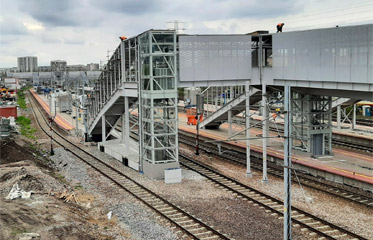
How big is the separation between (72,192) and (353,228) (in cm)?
1383

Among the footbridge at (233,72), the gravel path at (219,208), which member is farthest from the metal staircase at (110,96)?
the gravel path at (219,208)

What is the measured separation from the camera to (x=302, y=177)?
2453 cm

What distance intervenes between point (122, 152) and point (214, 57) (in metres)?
11.2

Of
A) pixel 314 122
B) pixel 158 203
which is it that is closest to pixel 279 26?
pixel 314 122

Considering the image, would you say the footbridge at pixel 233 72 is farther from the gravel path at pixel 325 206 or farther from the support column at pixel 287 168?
the support column at pixel 287 168

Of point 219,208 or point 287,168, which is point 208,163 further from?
point 287,168

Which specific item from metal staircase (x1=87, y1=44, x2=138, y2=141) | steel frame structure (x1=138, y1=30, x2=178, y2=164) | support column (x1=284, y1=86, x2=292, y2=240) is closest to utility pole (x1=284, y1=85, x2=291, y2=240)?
support column (x1=284, y1=86, x2=292, y2=240)

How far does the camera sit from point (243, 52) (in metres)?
26.2

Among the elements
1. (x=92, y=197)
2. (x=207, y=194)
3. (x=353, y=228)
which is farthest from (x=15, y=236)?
(x=353, y=228)

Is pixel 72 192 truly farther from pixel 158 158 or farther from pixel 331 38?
pixel 331 38

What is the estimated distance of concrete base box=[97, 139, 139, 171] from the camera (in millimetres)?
28139

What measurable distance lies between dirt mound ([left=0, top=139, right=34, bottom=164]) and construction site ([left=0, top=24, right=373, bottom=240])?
10cm

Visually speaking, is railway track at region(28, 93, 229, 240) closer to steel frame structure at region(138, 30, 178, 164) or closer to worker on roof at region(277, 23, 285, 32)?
steel frame structure at region(138, 30, 178, 164)

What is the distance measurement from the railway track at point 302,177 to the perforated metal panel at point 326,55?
19.1ft
